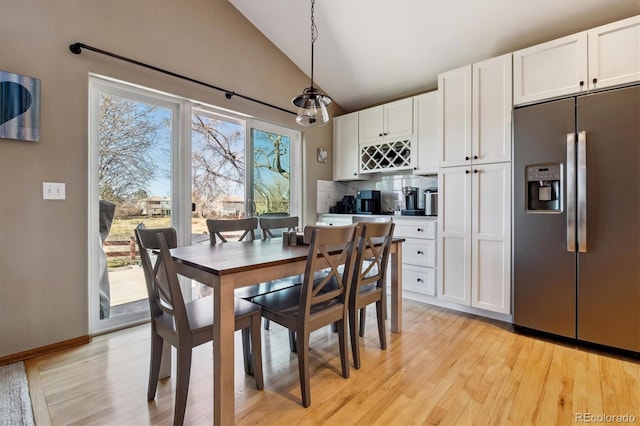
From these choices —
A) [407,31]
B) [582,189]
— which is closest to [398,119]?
[407,31]

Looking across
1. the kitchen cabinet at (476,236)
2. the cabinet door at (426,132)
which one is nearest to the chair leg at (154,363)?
the kitchen cabinet at (476,236)

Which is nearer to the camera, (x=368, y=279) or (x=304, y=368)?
(x=304, y=368)

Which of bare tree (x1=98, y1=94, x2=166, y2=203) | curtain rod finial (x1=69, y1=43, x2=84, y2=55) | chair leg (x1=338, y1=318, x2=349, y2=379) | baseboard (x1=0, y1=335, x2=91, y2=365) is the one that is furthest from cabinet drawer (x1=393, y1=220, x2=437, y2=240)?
curtain rod finial (x1=69, y1=43, x2=84, y2=55)

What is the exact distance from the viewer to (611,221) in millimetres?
2049

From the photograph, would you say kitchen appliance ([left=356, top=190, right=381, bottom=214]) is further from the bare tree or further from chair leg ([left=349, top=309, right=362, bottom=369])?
the bare tree

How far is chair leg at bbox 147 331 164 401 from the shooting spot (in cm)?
157

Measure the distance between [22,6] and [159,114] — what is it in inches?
39.2

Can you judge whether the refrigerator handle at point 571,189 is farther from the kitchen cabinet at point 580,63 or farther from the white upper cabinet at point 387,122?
the white upper cabinet at point 387,122

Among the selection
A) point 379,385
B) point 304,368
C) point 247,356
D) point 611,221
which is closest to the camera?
point 304,368

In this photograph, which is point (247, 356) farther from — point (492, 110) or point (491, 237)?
point (492, 110)

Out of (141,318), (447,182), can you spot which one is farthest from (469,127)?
(141,318)

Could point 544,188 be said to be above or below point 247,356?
above

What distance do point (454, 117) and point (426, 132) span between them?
524 millimetres

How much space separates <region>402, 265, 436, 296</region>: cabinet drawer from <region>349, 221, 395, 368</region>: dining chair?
3.57 feet
